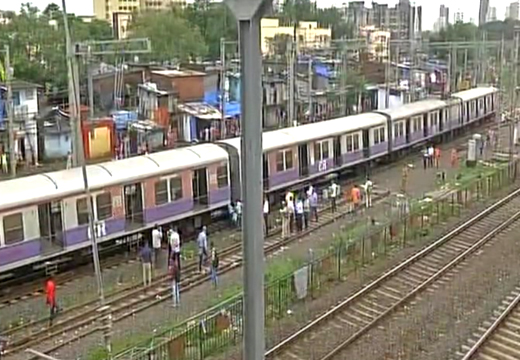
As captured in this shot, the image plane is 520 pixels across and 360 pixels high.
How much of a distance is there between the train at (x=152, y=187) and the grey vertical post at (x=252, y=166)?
7002 millimetres

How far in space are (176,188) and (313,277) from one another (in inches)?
168

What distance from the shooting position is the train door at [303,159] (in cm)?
1781

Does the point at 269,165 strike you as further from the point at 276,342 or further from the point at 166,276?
the point at 276,342

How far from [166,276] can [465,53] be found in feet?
101

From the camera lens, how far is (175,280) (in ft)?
34.7

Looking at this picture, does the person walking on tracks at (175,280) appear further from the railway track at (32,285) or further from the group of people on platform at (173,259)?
the railway track at (32,285)

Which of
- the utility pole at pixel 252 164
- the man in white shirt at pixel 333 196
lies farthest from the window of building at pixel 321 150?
the utility pole at pixel 252 164

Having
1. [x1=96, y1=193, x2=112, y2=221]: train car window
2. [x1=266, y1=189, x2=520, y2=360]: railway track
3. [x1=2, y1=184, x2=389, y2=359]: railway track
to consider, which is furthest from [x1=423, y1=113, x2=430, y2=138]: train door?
[x1=96, y1=193, x2=112, y2=221]: train car window

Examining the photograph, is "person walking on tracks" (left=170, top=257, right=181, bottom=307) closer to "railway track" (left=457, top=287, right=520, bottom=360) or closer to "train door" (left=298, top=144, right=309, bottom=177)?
"railway track" (left=457, top=287, right=520, bottom=360)

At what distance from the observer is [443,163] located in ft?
79.6

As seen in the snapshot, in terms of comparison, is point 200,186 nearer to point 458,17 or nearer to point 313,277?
point 313,277

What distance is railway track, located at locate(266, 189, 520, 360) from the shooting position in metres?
8.42

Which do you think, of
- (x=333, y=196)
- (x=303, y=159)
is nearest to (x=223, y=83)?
(x=303, y=159)

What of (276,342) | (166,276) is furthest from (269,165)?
(276,342)
